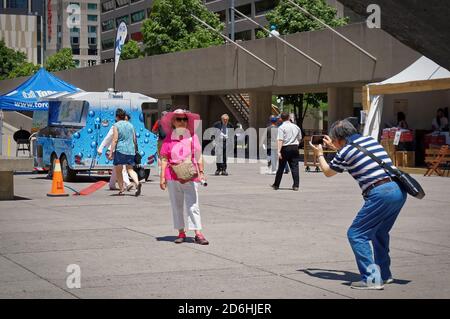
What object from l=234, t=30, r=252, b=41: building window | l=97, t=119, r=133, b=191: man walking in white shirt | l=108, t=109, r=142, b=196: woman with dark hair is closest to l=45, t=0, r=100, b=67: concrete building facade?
l=234, t=30, r=252, b=41: building window

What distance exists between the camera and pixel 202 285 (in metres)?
8.50

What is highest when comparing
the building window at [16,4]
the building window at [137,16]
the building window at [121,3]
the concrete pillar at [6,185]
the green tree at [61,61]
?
the building window at [16,4]

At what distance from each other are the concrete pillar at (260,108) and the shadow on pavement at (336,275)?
34.7 metres

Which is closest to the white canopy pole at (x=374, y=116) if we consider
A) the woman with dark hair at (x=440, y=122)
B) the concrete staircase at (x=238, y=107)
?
the woman with dark hair at (x=440, y=122)

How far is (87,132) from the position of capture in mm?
23250

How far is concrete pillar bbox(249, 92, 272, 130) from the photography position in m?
44.2

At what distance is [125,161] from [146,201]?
1.50 m

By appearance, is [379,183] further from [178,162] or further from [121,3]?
[121,3]

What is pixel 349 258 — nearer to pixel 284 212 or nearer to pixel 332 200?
pixel 284 212

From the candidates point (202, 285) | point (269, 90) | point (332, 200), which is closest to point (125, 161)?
point (332, 200)

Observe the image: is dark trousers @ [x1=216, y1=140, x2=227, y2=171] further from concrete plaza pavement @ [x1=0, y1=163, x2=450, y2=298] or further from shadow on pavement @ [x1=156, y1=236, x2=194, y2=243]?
shadow on pavement @ [x1=156, y1=236, x2=194, y2=243]

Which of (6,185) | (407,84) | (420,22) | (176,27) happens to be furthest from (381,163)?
(176,27)

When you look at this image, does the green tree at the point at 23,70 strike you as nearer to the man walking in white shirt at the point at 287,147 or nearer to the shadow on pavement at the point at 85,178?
the shadow on pavement at the point at 85,178

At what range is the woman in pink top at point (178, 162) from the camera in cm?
1138
